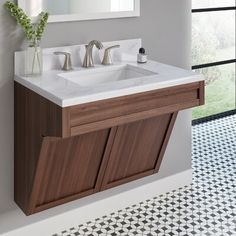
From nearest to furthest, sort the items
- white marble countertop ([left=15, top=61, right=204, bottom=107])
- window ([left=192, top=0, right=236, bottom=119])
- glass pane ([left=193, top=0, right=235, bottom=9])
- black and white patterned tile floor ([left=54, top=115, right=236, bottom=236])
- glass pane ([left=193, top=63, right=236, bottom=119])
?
white marble countertop ([left=15, top=61, right=204, bottom=107])
black and white patterned tile floor ([left=54, top=115, right=236, bottom=236])
glass pane ([left=193, top=0, right=235, bottom=9])
window ([left=192, top=0, right=236, bottom=119])
glass pane ([left=193, top=63, right=236, bottom=119])

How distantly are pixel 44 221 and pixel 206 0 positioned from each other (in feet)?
8.55

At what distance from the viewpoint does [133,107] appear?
7.16 feet

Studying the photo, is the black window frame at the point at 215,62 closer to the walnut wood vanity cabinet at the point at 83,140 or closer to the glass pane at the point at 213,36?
the glass pane at the point at 213,36

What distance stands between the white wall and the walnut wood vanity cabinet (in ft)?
0.19

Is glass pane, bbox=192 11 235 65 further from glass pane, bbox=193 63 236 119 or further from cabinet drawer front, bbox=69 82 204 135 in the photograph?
cabinet drawer front, bbox=69 82 204 135

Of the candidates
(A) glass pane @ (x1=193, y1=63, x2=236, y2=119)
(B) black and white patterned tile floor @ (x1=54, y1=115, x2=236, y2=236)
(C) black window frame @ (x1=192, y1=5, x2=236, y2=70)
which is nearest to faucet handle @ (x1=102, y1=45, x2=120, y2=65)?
(B) black and white patterned tile floor @ (x1=54, y1=115, x2=236, y2=236)

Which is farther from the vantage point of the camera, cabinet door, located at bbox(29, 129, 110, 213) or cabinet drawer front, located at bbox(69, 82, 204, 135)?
cabinet door, located at bbox(29, 129, 110, 213)

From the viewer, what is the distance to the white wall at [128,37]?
226 centimetres

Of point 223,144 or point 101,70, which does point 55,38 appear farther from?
point 223,144

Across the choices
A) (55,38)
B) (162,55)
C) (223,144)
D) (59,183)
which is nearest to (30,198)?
(59,183)

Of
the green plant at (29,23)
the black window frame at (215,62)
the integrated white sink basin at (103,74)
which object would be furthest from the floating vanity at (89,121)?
the black window frame at (215,62)

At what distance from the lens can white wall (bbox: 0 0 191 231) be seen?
226 cm

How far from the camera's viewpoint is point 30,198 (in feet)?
7.56

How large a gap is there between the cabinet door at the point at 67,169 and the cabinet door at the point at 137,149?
9cm
